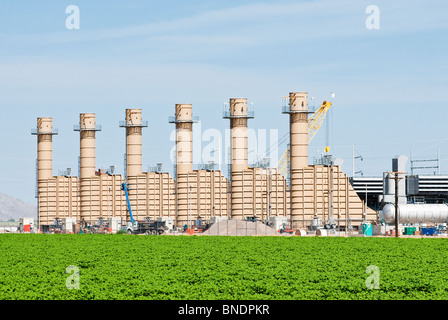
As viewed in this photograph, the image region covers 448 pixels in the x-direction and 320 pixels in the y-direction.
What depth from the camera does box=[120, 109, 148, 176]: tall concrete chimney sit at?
113m

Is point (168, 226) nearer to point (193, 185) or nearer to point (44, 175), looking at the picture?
point (193, 185)

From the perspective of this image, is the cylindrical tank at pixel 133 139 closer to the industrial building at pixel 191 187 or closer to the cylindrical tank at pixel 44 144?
the industrial building at pixel 191 187

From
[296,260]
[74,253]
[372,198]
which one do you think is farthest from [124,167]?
[296,260]

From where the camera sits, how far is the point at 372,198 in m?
126

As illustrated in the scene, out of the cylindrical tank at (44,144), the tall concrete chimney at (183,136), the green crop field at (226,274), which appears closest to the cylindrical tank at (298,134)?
the tall concrete chimney at (183,136)

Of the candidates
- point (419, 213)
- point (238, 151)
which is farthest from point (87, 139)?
point (419, 213)

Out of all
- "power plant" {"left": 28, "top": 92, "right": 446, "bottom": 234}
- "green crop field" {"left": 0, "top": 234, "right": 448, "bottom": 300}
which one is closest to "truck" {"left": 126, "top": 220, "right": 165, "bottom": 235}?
"power plant" {"left": 28, "top": 92, "right": 446, "bottom": 234}

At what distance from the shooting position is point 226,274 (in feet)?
116

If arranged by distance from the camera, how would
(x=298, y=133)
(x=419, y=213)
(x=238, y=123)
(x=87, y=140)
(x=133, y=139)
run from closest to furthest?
(x=419, y=213)
(x=298, y=133)
(x=238, y=123)
(x=133, y=139)
(x=87, y=140)

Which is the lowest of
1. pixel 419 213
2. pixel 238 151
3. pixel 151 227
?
pixel 151 227

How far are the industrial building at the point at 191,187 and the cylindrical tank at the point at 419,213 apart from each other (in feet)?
22.4

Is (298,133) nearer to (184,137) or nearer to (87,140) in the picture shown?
(184,137)

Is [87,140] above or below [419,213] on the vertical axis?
above

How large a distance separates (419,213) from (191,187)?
105 ft
